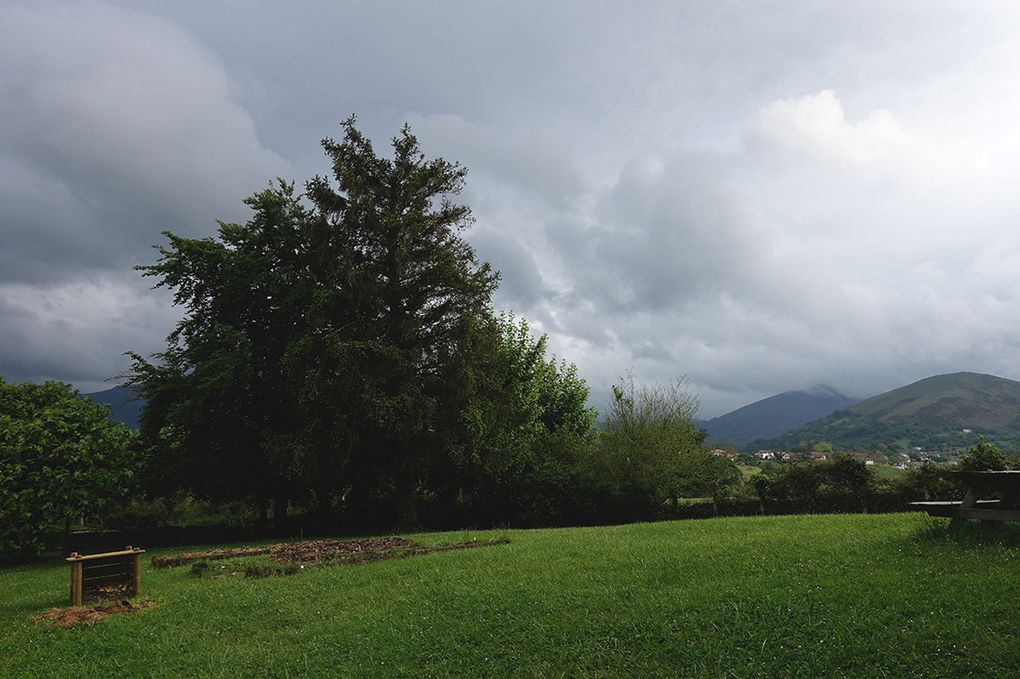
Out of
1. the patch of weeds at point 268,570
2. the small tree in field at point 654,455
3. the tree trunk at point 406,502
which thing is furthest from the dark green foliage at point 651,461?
the patch of weeds at point 268,570

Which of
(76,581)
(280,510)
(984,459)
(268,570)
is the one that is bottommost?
(280,510)

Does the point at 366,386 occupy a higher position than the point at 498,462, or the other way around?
the point at 366,386

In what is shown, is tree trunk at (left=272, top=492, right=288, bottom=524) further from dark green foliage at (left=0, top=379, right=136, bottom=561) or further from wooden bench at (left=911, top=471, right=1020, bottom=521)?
wooden bench at (left=911, top=471, right=1020, bottom=521)

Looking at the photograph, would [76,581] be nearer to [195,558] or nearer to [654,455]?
[195,558]

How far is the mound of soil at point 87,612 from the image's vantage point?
1079 centimetres

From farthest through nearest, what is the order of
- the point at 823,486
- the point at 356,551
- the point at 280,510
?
the point at 280,510, the point at 823,486, the point at 356,551

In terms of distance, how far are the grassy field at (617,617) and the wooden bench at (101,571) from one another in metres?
0.75

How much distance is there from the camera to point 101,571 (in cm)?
1224

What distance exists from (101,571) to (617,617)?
36.9 feet

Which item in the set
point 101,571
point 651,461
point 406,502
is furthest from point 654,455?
point 101,571

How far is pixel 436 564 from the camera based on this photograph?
505 inches

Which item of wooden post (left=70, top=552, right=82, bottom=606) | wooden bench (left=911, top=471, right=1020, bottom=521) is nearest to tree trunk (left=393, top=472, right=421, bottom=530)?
wooden post (left=70, top=552, right=82, bottom=606)

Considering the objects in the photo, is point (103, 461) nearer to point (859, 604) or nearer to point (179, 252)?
point (179, 252)

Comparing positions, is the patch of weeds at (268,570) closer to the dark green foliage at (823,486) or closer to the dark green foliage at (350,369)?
the dark green foliage at (350,369)
